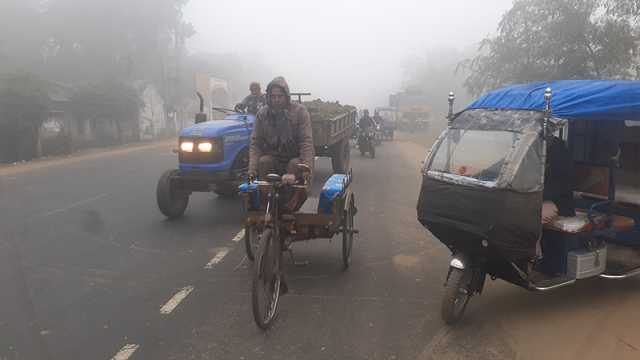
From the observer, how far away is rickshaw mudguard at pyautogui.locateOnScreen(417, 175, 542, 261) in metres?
4.07

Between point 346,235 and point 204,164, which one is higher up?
point 204,164

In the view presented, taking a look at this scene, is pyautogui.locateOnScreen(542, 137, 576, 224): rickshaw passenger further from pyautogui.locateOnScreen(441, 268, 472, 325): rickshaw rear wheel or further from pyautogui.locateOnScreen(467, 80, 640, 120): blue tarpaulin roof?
pyautogui.locateOnScreen(441, 268, 472, 325): rickshaw rear wheel

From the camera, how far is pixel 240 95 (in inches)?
2867

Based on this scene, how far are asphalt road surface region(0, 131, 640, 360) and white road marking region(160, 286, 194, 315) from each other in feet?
0.06

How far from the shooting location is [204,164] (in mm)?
8102

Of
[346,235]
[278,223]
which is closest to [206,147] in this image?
[346,235]

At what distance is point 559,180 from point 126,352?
4.04 m

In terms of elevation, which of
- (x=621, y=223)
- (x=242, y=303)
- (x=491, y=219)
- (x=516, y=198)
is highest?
(x=516, y=198)

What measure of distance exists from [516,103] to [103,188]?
32.3 feet

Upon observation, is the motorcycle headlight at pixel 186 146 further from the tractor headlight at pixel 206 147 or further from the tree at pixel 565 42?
the tree at pixel 565 42

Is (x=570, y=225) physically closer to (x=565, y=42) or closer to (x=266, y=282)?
(x=266, y=282)

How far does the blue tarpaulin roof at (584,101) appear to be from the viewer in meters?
4.58

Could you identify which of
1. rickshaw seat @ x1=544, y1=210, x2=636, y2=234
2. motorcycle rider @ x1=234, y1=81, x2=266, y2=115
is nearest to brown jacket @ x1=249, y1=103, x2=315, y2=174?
rickshaw seat @ x1=544, y1=210, x2=636, y2=234

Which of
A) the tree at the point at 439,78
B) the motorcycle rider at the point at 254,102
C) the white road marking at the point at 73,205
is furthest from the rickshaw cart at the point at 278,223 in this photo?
the tree at the point at 439,78
